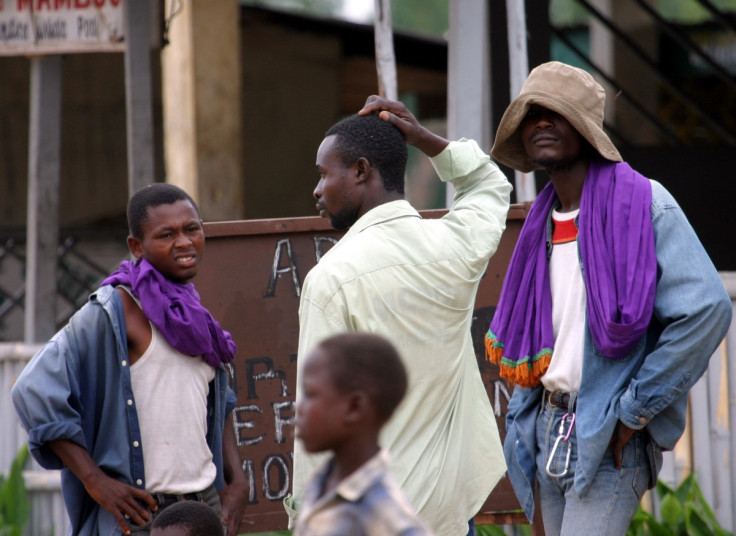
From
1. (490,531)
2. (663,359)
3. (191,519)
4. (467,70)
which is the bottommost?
(490,531)

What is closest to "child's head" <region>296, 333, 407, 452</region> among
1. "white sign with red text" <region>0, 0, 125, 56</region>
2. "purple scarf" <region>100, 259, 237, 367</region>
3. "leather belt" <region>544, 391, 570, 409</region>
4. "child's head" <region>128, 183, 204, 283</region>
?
"leather belt" <region>544, 391, 570, 409</region>

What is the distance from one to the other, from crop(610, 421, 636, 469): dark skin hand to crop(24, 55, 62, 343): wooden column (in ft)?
14.2

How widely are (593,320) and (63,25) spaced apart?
409 centimetres

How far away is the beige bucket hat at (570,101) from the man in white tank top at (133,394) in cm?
112

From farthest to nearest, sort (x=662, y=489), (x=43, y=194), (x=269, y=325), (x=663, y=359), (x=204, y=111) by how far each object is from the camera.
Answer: (x=204, y=111), (x=43, y=194), (x=662, y=489), (x=269, y=325), (x=663, y=359)

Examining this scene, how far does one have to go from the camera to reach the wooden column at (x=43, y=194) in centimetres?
650

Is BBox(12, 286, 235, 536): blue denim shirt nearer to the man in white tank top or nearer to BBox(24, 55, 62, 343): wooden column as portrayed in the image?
the man in white tank top

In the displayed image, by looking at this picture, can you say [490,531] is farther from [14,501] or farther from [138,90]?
[138,90]

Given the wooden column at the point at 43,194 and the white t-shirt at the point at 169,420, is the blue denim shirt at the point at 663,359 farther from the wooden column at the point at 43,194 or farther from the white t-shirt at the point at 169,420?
the wooden column at the point at 43,194

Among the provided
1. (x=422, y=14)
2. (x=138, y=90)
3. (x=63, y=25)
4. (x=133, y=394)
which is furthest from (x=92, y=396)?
(x=422, y=14)

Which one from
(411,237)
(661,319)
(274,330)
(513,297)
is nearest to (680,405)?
(661,319)

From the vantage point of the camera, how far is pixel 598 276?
2914mm

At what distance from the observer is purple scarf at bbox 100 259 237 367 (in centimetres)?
321

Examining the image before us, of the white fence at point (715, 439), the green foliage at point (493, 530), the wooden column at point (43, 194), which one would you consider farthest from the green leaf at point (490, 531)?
the wooden column at point (43, 194)
